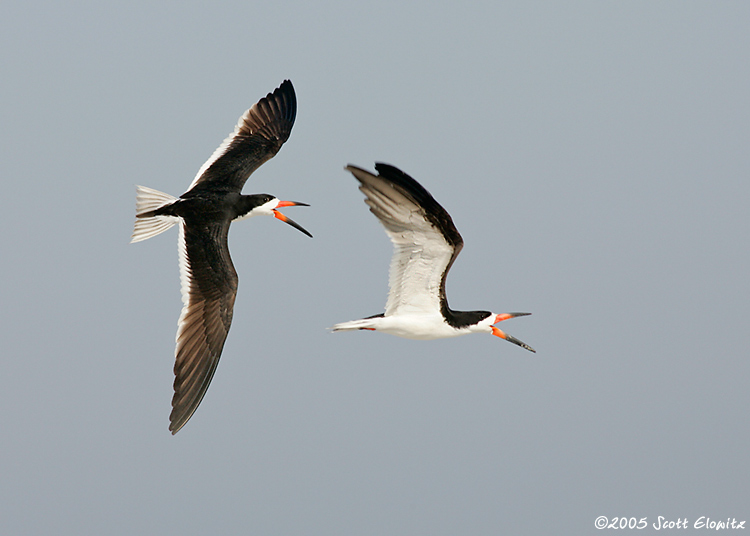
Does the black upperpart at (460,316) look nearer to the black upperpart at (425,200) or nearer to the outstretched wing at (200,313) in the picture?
the black upperpart at (425,200)

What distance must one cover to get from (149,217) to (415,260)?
12.4 feet

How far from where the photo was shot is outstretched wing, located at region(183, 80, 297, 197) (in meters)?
11.4

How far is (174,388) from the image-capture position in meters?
8.87

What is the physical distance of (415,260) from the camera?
8875mm

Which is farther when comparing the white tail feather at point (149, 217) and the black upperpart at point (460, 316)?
the white tail feather at point (149, 217)

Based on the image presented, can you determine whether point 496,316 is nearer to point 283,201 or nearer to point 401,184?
point 401,184

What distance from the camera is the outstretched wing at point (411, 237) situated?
324 inches


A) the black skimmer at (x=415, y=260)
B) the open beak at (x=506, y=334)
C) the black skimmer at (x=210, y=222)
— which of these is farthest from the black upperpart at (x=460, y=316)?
the black skimmer at (x=210, y=222)

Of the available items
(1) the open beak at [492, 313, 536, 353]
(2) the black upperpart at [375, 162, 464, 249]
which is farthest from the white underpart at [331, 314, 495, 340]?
(2) the black upperpart at [375, 162, 464, 249]

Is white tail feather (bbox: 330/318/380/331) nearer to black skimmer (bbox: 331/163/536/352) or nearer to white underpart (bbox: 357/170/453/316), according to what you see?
black skimmer (bbox: 331/163/536/352)

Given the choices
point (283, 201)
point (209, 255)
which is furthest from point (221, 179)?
point (209, 255)

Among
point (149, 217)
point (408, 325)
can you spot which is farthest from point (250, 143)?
point (408, 325)

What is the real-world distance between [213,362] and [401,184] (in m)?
2.81

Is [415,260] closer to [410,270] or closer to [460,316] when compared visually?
[410,270]
